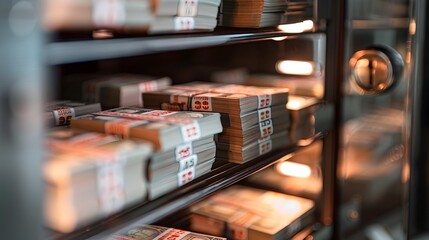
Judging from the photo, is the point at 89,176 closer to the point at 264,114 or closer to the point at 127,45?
the point at 127,45

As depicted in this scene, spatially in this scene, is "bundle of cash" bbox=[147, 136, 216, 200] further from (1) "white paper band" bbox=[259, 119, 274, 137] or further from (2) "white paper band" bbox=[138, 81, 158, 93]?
(2) "white paper band" bbox=[138, 81, 158, 93]

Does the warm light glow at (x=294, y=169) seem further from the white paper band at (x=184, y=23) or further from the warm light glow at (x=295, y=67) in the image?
the white paper band at (x=184, y=23)

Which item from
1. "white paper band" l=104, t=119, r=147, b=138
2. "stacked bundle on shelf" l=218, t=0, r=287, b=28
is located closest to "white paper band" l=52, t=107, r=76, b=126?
"white paper band" l=104, t=119, r=147, b=138

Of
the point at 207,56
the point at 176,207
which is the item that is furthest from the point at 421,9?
the point at 176,207

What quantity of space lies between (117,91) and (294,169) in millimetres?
789

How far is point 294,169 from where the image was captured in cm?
232

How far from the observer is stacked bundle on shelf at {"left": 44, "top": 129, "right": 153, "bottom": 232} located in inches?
42.9

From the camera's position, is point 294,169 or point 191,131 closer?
point 191,131

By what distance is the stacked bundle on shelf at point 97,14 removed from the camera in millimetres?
1037

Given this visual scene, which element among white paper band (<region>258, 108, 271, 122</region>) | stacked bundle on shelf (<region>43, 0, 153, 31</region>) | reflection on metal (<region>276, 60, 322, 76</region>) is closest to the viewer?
stacked bundle on shelf (<region>43, 0, 153, 31</region>)

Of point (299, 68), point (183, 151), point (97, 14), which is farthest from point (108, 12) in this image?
point (299, 68)

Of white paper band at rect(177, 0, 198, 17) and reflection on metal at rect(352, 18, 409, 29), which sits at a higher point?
white paper band at rect(177, 0, 198, 17)

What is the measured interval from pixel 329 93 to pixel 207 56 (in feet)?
2.24

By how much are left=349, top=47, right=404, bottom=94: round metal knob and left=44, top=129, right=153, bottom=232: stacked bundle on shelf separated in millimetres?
1076
